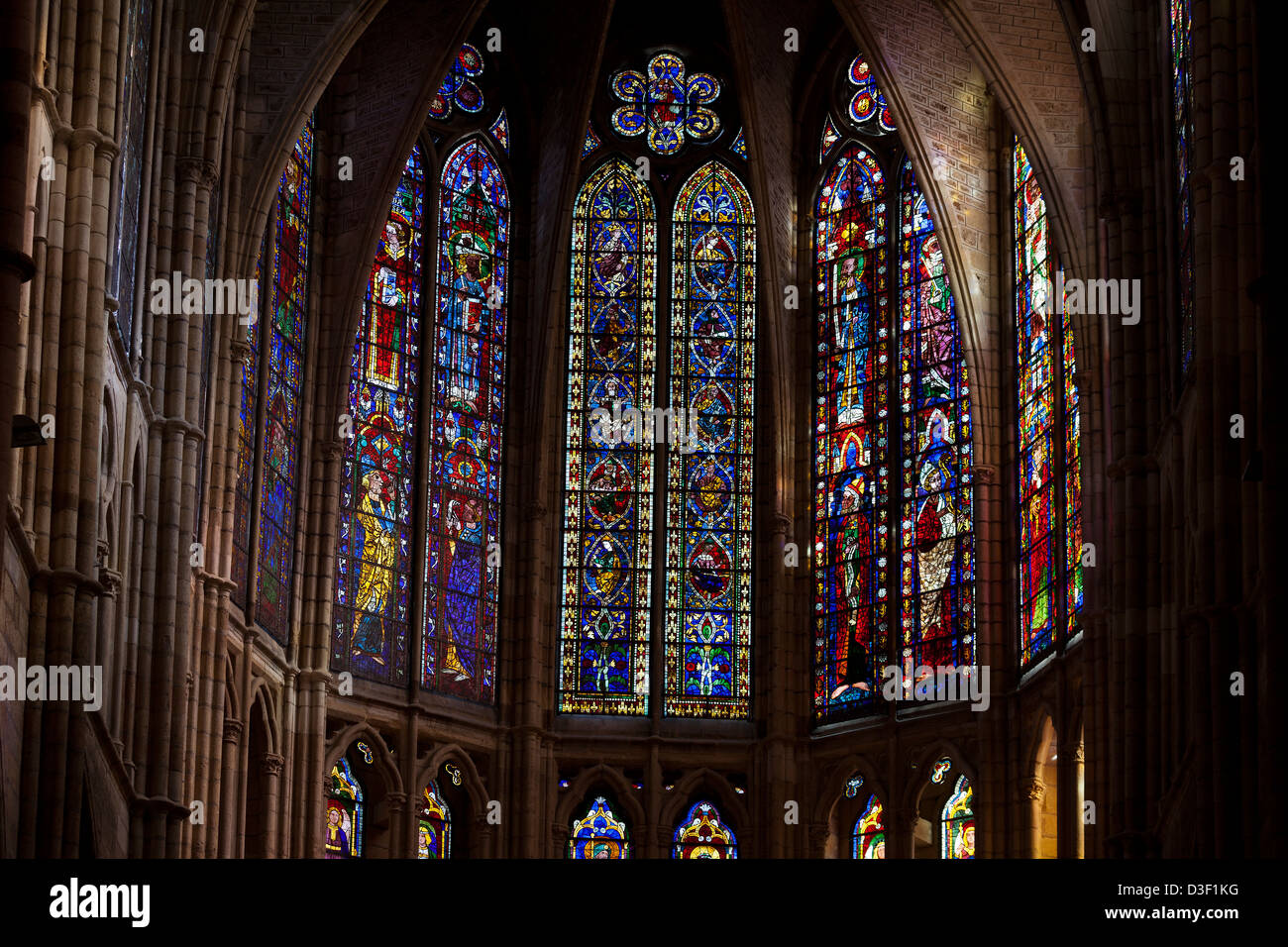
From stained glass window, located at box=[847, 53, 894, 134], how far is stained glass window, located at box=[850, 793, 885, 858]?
7387mm

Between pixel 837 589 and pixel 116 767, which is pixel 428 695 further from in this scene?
pixel 116 767

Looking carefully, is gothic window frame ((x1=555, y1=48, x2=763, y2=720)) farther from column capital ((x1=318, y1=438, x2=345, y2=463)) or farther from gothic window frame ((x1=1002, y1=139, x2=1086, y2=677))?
gothic window frame ((x1=1002, y1=139, x2=1086, y2=677))

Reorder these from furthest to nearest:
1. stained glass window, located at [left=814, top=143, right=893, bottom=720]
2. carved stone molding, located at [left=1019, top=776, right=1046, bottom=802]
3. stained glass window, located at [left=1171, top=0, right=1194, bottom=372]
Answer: stained glass window, located at [left=814, top=143, right=893, bottom=720]
carved stone molding, located at [left=1019, top=776, right=1046, bottom=802]
stained glass window, located at [left=1171, top=0, right=1194, bottom=372]

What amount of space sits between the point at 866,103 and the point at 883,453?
4083 millimetres

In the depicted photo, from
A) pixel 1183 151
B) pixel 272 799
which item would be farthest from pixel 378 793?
pixel 1183 151

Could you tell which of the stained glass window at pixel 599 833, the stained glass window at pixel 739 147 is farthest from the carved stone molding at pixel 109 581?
the stained glass window at pixel 739 147

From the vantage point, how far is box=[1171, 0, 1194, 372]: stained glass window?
21.9 m

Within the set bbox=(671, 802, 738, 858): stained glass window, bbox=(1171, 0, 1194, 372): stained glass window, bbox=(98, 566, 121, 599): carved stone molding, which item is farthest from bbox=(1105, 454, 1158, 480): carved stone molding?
bbox=(98, 566, 121, 599): carved stone molding

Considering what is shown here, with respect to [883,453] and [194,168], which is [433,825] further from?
[194,168]

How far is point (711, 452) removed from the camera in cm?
3078

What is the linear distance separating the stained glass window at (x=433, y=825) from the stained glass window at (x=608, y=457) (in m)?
1.78

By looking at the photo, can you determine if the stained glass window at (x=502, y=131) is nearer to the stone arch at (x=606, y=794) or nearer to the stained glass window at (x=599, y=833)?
the stone arch at (x=606, y=794)

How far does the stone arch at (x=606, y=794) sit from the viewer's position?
29.2 m

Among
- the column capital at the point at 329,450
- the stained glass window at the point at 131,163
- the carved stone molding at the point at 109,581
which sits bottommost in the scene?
the carved stone molding at the point at 109,581
